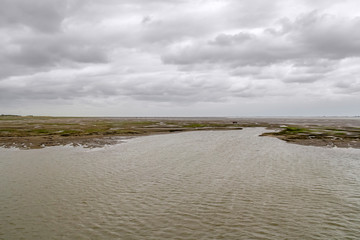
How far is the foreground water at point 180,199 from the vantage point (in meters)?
11.0

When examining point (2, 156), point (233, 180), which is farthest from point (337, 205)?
point (2, 156)

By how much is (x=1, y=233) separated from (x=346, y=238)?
49.4 ft

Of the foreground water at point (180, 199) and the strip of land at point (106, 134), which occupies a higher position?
the strip of land at point (106, 134)

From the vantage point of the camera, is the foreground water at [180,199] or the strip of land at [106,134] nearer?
the foreground water at [180,199]

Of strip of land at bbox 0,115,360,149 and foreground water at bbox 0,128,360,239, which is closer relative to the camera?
foreground water at bbox 0,128,360,239

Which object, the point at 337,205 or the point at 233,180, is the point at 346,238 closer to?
the point at 337,205

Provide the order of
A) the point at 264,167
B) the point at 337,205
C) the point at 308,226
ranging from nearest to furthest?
1. the point at 308,226
2. the point at 337,205
3. the point at 264,167

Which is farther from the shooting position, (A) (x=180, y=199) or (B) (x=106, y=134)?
(B) (x=106, y=134)

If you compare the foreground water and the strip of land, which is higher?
the strip of land

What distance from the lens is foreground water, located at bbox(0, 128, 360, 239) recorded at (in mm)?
10961

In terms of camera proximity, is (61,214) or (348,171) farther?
(348,171)

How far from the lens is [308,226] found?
11.2 metres

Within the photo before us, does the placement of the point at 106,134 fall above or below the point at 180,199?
above

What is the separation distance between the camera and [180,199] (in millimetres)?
14859
